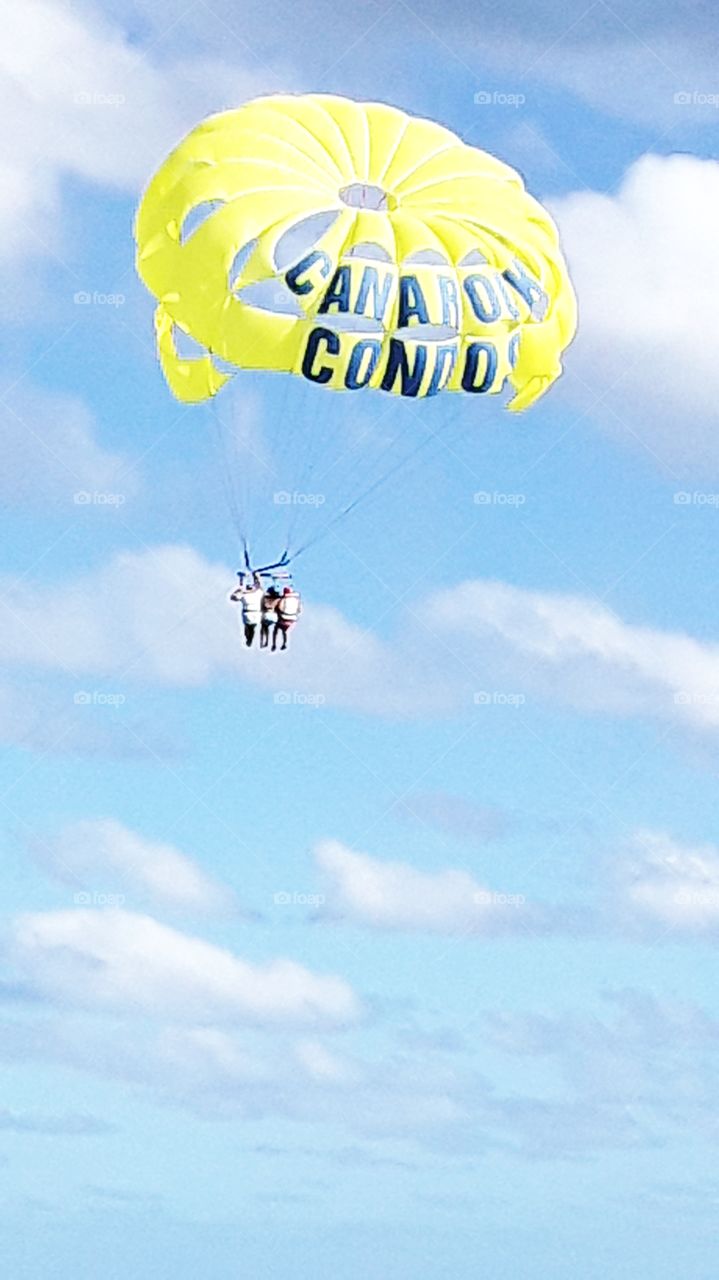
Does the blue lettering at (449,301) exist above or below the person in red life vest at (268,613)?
above

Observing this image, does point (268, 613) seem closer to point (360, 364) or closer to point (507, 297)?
point (360, 364)

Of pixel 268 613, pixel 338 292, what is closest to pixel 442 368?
pixel 338 292

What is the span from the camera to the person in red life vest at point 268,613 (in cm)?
6450

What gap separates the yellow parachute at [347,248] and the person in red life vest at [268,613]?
2711 mm

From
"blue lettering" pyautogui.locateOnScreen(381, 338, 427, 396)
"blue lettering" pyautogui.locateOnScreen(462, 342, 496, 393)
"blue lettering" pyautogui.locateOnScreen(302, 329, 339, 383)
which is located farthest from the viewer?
"blue lettering" pyautogui.locateOnScreen(462, 342, 496, 393)

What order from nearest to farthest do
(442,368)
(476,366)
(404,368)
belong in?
(404,368) < (442,368) < (476,366)

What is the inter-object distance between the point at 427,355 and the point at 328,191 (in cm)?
238

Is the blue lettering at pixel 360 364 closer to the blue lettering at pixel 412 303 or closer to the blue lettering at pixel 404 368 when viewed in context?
the blue lettering at pixel 404 368

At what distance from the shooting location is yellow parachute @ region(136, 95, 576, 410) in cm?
6412

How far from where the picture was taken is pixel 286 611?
211 feet

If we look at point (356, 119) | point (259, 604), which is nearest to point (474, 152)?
point (356, 119)

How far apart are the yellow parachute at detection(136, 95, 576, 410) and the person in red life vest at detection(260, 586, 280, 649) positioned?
Result: 2.71m

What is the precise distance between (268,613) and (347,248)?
15.2 feet

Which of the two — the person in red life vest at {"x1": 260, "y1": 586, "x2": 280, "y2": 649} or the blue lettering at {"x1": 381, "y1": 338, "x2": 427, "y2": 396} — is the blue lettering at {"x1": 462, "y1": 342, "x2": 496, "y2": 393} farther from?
the person in red life vest at {"x1": 260, "y1": 586, "x2": 280, "y2": 649}
